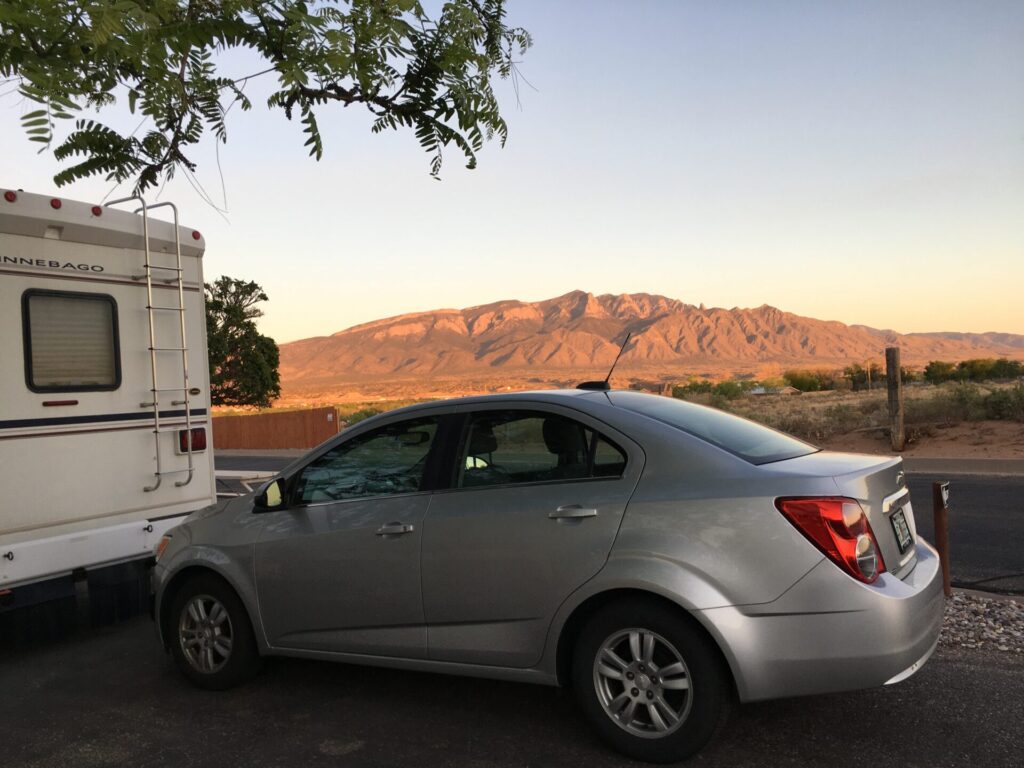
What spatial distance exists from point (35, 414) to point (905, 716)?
18.6ft

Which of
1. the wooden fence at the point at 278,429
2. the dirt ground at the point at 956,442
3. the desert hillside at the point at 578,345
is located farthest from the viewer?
the desert hillside at the point at 578,345

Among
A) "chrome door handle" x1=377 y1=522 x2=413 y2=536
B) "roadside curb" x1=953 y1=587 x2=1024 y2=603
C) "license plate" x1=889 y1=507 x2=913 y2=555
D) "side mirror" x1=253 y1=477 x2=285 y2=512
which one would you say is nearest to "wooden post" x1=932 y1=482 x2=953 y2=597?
"roadside curb" x1=953 y1=587 x2=1024 y2=603

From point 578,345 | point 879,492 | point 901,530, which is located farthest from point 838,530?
point 578,345

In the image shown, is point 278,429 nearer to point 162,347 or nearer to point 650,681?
point 162,347

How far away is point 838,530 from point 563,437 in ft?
4.41

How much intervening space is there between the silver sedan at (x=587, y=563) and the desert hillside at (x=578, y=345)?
315 feet

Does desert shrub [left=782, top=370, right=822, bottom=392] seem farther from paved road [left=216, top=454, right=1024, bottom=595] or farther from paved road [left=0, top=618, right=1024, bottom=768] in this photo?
paved road [left=0, top=618, right=1024, bottom=768]

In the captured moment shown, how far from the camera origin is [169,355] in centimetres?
720

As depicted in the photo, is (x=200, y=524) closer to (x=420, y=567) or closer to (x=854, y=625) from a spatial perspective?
(x=420, y=567)

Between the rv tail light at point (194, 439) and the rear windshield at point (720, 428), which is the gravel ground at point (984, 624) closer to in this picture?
the rear windshield at point (720, 428)

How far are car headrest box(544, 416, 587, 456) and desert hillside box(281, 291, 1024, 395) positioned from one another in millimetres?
96237

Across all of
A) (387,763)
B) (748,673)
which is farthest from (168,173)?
(748,673)

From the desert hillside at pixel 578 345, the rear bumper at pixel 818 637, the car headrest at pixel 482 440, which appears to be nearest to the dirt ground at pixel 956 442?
the car headrest at pixel 482 440

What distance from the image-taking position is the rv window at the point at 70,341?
628 cm
